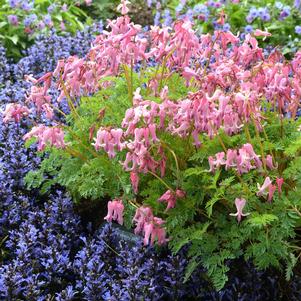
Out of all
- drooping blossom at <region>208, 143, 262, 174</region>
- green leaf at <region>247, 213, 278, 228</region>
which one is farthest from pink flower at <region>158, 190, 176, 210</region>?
green leaf at <region>247, 213, 278, 228</region>

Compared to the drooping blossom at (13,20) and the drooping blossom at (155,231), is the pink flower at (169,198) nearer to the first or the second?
the drooping blossom at (155,231)

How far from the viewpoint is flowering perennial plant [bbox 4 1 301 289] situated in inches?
107

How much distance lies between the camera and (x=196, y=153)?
2.98m

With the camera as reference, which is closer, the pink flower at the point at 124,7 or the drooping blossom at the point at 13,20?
the pink flower at the point at 124,7

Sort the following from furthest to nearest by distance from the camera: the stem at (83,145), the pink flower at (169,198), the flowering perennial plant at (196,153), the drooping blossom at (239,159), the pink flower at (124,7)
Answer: the stem at (83,145)
the pink flower at (124,7)
the pink flower at (169,198)
the flowering perennial plant at (196,153)
the drooping blossom at (239,159)

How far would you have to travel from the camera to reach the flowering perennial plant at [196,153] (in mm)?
2707

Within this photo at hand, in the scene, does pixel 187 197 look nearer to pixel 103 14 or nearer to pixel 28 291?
pixel 28 291

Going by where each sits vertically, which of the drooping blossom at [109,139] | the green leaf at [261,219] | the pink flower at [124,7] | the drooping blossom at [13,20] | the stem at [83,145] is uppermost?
the pink flower at [124,7]

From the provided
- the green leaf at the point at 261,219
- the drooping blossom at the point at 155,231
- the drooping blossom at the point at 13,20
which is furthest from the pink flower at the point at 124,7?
the drooping blossom at the point at 13,20

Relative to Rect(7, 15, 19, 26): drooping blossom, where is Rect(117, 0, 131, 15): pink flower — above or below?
above

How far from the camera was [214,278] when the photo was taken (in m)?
2.72

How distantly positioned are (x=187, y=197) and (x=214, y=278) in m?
0.43

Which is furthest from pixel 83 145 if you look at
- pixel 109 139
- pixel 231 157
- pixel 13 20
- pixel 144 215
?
pixel 13 20

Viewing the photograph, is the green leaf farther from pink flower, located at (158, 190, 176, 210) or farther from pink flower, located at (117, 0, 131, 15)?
pink flower, located at (117, 0, 131, 15)
